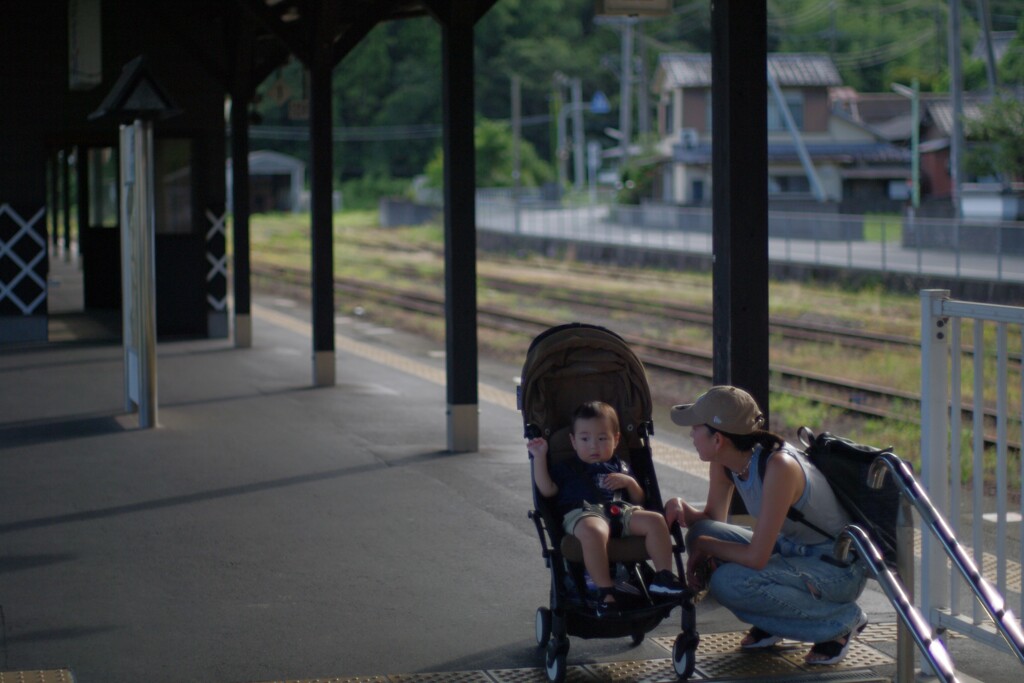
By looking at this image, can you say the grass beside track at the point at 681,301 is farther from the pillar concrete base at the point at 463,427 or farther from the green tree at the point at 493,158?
the green tree at the point at 493,158

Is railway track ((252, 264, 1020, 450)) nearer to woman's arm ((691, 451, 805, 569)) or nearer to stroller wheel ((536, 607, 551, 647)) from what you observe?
woman's arm ((691, 451, 805, 569))

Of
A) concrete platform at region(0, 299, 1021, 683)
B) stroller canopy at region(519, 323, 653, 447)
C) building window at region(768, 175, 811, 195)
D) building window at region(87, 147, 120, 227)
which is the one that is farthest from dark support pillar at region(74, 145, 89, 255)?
building window at region(768, 175, 811, 195)

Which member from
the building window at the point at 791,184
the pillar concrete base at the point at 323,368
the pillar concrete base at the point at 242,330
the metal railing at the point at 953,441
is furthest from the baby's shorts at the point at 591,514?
the building window at the point at 791,184

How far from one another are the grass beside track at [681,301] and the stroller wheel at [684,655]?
566 centimetres

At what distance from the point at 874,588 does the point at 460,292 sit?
3.71 meters

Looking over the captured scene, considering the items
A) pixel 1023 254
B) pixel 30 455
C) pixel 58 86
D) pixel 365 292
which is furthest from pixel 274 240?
pixel 30 455

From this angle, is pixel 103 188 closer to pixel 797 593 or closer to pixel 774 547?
pixel 774 547

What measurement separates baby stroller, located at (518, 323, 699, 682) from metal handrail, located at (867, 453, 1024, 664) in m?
0.79

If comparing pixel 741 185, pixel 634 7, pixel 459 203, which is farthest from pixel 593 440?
pixel 459 203

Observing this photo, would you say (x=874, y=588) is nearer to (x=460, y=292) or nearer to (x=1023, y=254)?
(x=460, y=292)

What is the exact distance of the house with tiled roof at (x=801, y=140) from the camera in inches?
2088

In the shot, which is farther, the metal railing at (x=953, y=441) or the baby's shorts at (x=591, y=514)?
the baby's shorts at (x=591, y=514)

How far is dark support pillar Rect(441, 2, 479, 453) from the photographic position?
335 inches

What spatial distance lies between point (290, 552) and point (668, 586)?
2.29 metres
